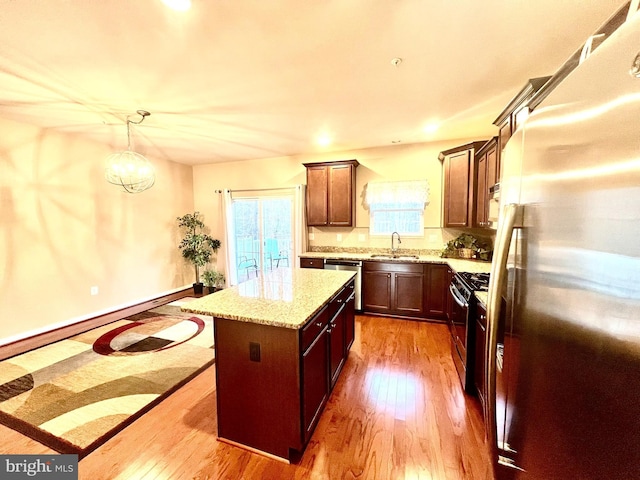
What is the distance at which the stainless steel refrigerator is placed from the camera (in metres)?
0.36

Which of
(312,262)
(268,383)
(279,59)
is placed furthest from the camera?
(312,262)

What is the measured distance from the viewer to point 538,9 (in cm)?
154

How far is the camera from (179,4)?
1.49 metres

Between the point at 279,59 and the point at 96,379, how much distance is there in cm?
317

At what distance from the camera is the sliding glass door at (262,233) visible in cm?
523

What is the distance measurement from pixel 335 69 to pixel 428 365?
2897 millimetres

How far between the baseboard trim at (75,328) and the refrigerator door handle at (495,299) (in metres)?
4.37

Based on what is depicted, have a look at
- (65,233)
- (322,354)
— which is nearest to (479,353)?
(322,354)

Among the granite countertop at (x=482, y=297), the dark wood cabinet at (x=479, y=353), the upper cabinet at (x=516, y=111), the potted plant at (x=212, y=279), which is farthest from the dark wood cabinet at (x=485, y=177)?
the potted plant at (x=212, y=279)

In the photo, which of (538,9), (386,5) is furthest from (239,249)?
(538,9)

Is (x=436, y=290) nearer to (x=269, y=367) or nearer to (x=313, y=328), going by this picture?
(x=313, y=328)

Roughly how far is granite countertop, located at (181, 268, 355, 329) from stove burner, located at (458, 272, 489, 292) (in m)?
1.05

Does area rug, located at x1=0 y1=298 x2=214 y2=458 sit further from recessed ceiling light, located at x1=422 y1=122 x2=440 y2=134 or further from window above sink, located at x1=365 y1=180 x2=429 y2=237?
recessed ceiling light, located at x1=422 y1=122 x2=440 y2=134

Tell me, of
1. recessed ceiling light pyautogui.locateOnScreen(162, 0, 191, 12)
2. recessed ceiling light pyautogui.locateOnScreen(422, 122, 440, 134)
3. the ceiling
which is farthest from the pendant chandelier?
recessed ceiling light pyautogui.locateOnScreen(422, 122, 440, 134)
